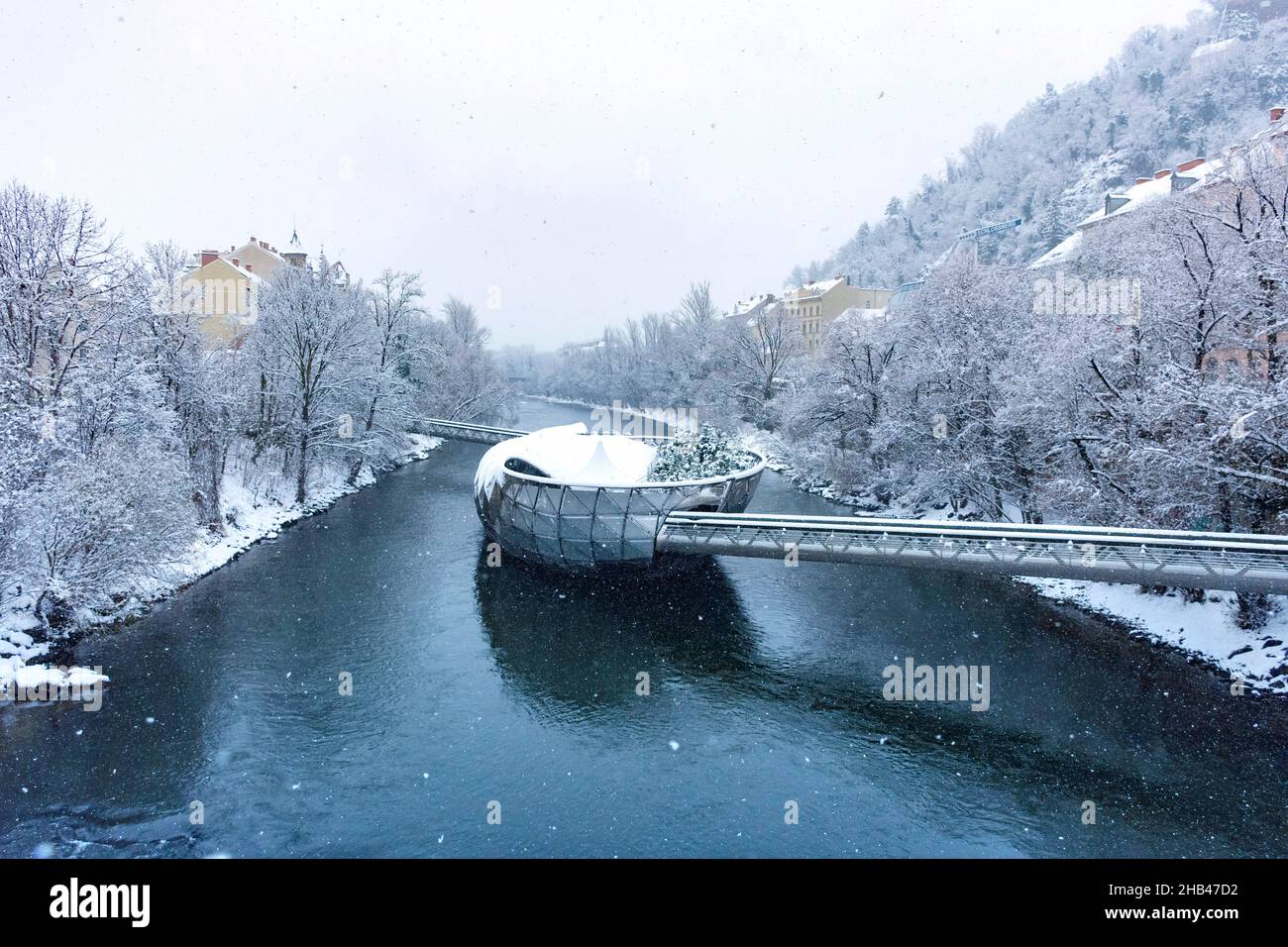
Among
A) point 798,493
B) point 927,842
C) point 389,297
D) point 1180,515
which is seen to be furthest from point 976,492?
point 389,297

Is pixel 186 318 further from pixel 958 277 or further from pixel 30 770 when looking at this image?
pixel 958 277

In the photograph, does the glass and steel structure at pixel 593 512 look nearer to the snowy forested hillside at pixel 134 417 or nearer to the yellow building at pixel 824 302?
the snowy forested hillside at pixel 134 417

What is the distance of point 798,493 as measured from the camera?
3894 cm

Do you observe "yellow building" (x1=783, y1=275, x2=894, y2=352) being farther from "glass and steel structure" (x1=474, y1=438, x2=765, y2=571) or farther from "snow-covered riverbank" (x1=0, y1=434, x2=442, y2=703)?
"glass and steel structure" (x1=474, y1=438, x2=765, y2=571)

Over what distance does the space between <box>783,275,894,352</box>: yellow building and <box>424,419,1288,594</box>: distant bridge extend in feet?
161

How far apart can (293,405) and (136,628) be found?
60.0 feet

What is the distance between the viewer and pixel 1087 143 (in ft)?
309

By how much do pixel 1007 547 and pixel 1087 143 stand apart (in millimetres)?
103075
